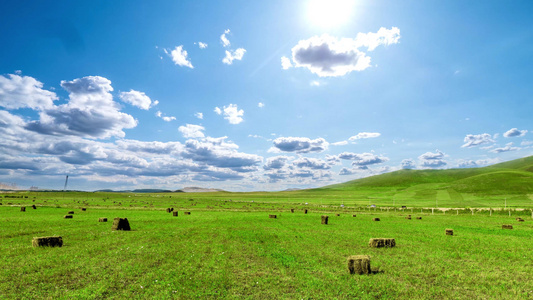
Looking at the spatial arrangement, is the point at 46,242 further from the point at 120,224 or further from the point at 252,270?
the point at 252,270

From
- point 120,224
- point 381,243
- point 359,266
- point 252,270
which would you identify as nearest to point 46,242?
point 120,224

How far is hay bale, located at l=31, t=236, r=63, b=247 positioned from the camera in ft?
64.9

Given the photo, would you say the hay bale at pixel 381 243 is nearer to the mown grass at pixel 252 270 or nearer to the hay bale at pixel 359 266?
the mown grass at pixel 252 270

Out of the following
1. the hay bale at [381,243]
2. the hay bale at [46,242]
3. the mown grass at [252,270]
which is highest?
the hay bale at [46,242]

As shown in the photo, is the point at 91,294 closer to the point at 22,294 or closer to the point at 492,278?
the point at 22,294

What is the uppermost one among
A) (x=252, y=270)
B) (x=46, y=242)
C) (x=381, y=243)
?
(x=46, y=242)

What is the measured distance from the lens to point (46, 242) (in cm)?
1997

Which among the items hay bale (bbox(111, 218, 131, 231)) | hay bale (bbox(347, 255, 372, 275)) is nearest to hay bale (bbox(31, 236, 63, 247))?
hay bale (bbox(111, 218, 131, 231))

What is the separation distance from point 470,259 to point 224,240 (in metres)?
17.8

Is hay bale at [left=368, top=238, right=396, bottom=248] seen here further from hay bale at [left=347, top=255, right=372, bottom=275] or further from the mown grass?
hay bale at [left=347, top=255, right=372, bottom=275]

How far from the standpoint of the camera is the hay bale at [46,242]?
64.9 feet

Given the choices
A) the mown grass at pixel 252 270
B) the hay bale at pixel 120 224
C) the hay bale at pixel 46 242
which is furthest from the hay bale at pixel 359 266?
the hay bale at pixel 120 224

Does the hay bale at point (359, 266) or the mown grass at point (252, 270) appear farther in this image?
Result: the hay bale at point (359, 266)

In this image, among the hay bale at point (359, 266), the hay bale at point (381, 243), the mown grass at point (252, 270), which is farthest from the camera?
the hay bale at point (381, 243)
